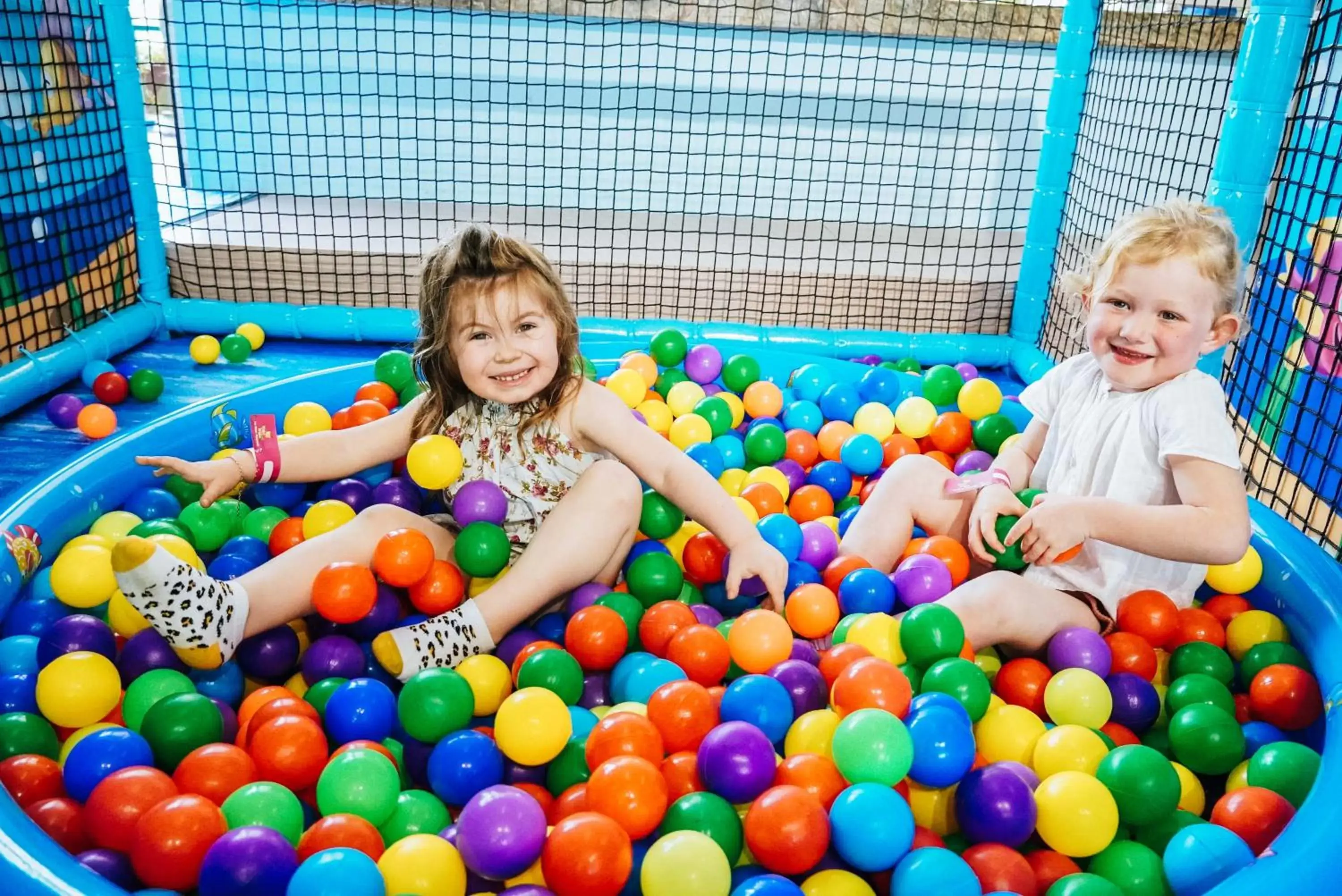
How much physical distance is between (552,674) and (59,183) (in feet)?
5.86

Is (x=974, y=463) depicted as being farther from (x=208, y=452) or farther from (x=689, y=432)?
(x=208, y=452)

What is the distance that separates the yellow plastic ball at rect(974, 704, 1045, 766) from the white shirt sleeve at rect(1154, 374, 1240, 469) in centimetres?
35

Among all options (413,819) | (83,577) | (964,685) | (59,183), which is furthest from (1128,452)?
(59,183)

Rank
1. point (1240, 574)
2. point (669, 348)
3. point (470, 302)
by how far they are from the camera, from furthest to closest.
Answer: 1. point (669, 348)
2. point (1240, 574)
3. point (470, 302)

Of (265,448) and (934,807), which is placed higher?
(265,448)

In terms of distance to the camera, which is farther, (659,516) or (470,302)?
(659,516)

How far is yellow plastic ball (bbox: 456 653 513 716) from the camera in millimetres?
1112

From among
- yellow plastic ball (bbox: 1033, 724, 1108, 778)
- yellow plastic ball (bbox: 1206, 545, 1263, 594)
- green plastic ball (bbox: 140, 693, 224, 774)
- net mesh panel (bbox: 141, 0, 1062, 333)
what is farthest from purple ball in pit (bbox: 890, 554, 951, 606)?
net mesh panel (bbox: 141, 0, 1062, 333)

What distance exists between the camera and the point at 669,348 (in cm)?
199

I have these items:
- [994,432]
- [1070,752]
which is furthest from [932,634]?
[994,432]

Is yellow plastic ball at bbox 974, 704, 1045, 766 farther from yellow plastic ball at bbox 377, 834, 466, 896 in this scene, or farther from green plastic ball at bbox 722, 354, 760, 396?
green plastic ball at bbox 722, 354, 760, 396

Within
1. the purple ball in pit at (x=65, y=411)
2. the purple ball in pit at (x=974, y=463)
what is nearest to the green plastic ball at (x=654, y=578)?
the purple ball in pit at (x=974, y=463)

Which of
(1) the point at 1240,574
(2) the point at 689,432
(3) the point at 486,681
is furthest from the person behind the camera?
(2) the point at 689,432

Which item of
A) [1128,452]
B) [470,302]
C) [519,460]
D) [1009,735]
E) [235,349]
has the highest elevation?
[470,302]
